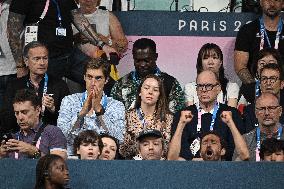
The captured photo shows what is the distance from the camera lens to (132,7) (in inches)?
606

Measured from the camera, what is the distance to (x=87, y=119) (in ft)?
41.8

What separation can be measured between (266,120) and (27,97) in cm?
218

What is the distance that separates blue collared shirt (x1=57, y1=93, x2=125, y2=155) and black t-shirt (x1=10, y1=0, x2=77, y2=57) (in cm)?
116

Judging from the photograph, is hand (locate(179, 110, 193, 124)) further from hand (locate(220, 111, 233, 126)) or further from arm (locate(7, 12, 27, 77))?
arm (locate(7, 12, 27, 77))

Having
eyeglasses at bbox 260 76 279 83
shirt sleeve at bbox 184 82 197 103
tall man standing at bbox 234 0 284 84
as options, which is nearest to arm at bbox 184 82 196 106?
→ shirt sleeve at bbox 184 82 197 103

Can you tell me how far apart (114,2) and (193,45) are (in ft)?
3.39

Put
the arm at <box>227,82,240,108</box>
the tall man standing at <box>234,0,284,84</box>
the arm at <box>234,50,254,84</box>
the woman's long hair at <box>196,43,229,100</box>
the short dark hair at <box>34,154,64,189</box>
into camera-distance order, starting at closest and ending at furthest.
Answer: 1. the short dark hair at <box>34,154,64,189</box>
2. the woman's long hair at <box>196,43,229,100</box>
3. the arm at <box>227,82,240,108</box>
4. the arm at <box>234,50,254,84</box>
5. the tall man standing at <box>234,0,284,84</box>

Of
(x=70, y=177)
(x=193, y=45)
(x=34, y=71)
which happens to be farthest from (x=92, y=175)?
(x=193, y=45)

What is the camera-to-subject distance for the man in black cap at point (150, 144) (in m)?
12.1

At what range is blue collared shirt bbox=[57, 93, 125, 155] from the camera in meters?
12.7

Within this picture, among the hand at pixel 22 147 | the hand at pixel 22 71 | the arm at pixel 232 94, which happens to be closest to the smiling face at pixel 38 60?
the hand at pixel 22 71

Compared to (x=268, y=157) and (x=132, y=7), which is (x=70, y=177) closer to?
(x=268, y=157)

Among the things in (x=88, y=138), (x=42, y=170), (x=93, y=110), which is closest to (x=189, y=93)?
(x=93, y=110)

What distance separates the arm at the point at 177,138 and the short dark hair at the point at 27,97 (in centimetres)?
128
